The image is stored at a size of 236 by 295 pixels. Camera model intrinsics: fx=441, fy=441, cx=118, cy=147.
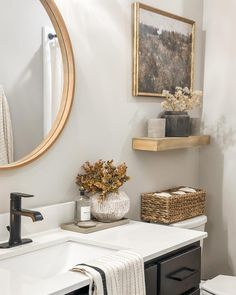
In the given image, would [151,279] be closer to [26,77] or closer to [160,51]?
[26,77]

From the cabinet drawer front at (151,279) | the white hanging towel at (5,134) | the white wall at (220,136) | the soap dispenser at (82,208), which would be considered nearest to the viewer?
the cabinet drawer front at (151,279)

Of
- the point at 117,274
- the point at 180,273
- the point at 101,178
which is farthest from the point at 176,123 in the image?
the point at 117,274

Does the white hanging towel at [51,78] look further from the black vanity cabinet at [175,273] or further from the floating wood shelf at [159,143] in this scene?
the black vanity cabinet at [175,273]

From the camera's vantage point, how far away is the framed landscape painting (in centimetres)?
242

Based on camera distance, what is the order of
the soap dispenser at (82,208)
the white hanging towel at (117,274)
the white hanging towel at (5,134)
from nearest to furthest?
1. the white hanging towel at (117,274)
2. the white hanging towel at (5,134)
3. the soap dispenser at (82,208)

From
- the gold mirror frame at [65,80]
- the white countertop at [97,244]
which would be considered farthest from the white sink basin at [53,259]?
the gold mirror frame at [65,80]

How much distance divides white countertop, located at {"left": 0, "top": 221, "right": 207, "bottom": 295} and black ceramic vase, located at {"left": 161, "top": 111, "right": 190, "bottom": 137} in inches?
23.5

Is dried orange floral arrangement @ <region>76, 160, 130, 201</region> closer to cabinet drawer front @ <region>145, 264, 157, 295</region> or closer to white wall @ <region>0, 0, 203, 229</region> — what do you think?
white wall @ <region>0, 0, 203, 229</region>

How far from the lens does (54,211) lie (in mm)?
2004

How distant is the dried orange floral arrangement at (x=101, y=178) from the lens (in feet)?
6.79

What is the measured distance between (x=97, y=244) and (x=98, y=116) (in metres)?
0.69

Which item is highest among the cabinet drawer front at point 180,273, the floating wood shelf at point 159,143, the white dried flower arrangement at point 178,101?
the white dried flower arrangement at point 178,101

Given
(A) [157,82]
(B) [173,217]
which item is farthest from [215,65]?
(B) [173,217]

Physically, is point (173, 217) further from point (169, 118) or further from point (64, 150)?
point (64, 150)
